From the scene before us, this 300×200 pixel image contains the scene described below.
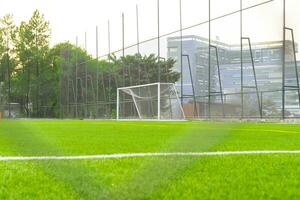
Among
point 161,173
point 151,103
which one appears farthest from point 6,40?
point 151,103

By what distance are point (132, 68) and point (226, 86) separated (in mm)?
10778

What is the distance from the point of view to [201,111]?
87.9 feet

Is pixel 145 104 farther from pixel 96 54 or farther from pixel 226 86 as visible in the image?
pixel 96 54

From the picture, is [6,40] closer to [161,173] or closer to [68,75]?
[161,173]

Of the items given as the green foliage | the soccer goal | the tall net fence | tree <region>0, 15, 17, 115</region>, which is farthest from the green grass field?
the green foliage

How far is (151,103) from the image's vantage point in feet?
99.2

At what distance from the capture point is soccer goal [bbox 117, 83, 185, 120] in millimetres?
28922

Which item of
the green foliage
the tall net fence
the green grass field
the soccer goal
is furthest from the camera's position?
the green foliage

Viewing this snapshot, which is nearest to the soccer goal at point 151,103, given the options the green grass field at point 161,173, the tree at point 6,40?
the tree at point 6,40

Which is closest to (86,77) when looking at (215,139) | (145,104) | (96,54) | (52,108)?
(96,54)

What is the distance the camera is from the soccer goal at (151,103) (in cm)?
2892

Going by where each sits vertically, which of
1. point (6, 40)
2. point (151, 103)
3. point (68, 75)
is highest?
point (68, 75)

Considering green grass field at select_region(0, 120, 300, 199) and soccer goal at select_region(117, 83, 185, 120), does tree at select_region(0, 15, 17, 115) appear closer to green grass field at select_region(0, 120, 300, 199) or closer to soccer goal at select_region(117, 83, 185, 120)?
green grass field at select_region(0, 120, 300, 199)

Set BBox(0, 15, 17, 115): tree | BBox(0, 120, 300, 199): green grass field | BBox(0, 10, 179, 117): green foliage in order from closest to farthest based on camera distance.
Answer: BBox(0, 120, 300, 199): green grass field
BBox(0, 15, 17, 115): tree
BBox(0, 10, 179, 117): green foliage
